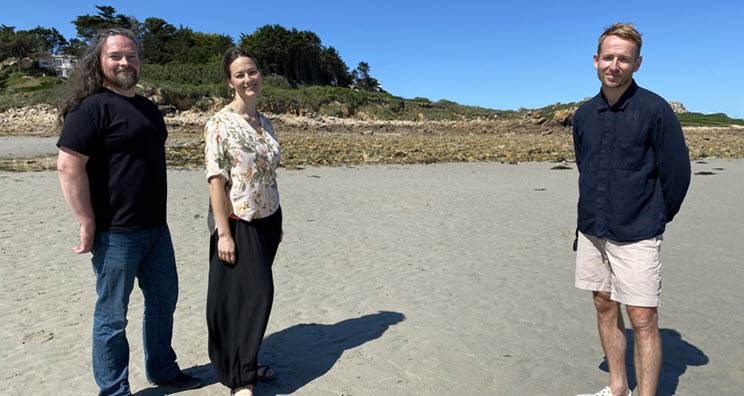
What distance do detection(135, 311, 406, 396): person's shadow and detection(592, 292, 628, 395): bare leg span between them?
1.78 meters

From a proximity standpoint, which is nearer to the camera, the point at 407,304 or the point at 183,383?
the point at 183,383

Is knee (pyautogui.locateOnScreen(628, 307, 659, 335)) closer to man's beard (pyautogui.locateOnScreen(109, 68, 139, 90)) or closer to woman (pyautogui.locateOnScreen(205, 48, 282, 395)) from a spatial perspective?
woman (pyautogui.locateOnScreen(205, 48, 282, 395))

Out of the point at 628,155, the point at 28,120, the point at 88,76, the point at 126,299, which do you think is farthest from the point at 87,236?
the point at 28,120

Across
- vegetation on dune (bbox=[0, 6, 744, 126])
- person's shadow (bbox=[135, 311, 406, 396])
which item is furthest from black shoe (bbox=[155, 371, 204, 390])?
vegetation on dune (bbox=[0, 6, 744, 126])

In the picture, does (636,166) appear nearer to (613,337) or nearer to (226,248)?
(613,337)

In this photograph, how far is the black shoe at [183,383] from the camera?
3613 millimetres

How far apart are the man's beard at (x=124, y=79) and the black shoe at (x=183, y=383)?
5.82 ft

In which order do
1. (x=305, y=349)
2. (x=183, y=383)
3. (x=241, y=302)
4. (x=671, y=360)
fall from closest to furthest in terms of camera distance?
(x=241, y=302) < (x=183, y=383) < (x=671, y=360) < (x=305, y=349)

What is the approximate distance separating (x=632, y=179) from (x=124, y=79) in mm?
2630

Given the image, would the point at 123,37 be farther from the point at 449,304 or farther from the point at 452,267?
the point at 452,267

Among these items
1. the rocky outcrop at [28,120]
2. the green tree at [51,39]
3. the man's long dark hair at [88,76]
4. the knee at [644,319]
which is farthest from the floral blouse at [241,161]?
the green tree at [51,39]

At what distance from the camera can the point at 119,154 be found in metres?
3.03

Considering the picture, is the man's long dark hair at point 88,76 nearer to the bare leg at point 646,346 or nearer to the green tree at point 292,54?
the bare leg at point 646,346

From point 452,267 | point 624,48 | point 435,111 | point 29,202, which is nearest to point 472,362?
point 624,48
